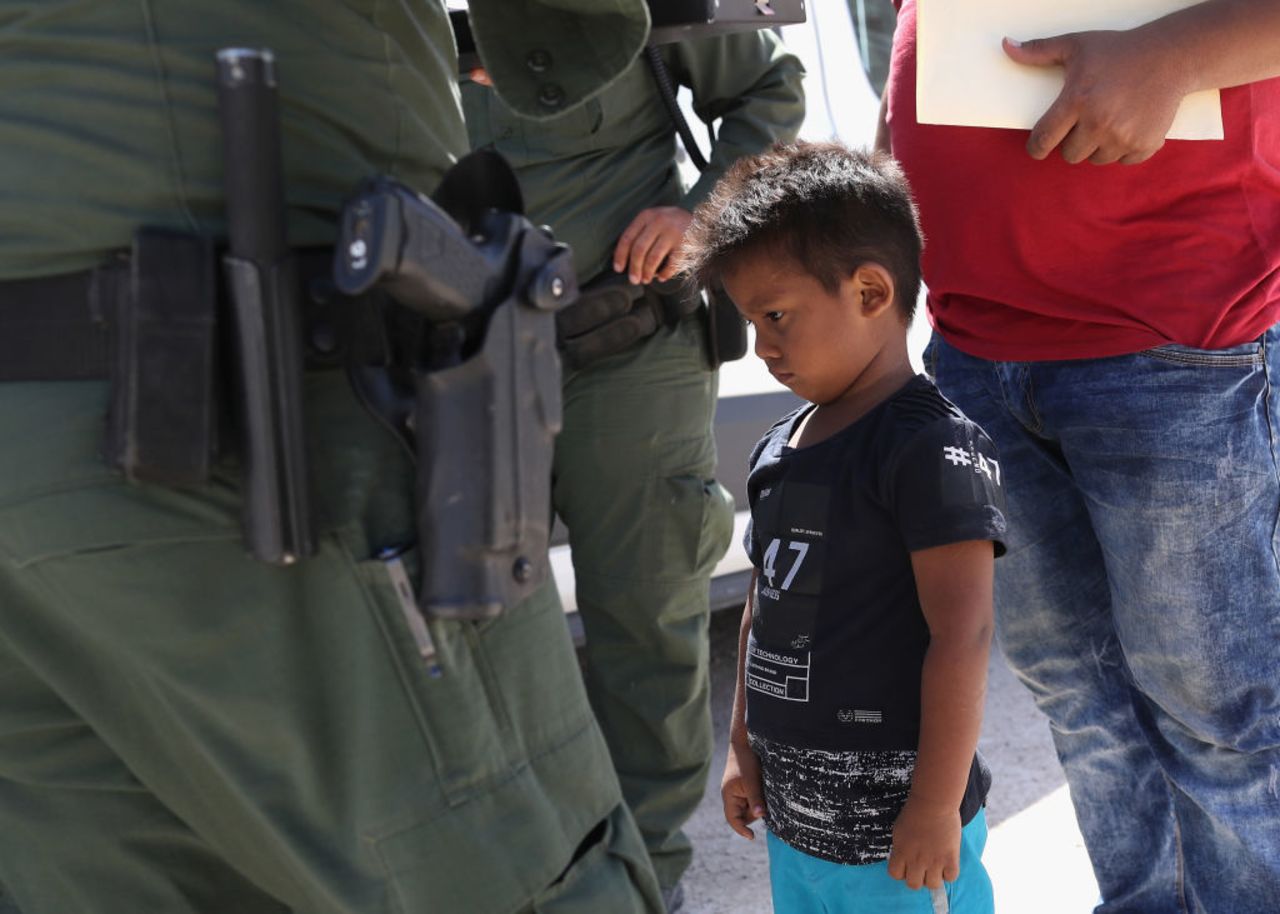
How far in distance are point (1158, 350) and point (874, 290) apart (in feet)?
1.26

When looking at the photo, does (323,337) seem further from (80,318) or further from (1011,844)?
(1011,844)

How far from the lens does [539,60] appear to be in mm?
1392

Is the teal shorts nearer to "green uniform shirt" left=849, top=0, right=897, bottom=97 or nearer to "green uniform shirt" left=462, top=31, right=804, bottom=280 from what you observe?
"green uniform shirt" left=462, top=31, right=804, bottom=280

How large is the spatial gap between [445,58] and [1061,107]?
784 mm

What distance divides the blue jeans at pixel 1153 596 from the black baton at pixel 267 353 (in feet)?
3.71

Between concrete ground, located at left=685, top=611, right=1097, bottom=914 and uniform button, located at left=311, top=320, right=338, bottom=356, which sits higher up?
uniform button, located at left=311, top=320, right=338, bottom=356

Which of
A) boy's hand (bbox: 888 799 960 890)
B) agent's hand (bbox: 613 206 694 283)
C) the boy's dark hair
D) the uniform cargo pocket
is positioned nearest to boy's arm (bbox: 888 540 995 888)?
boy's hand (bbox: 888 799 960 890)

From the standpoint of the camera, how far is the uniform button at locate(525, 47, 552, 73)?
1389 millimetres

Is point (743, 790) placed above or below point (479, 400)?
below

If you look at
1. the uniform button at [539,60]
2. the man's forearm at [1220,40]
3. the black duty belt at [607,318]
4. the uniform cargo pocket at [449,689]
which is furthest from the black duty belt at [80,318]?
the black duty belt at [607,318]

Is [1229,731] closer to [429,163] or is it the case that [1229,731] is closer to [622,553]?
[622,553]

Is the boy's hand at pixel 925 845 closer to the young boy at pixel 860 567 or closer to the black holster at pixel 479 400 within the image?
the young boy at pixel 860 567

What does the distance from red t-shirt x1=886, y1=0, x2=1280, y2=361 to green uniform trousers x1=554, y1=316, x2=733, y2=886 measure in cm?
71

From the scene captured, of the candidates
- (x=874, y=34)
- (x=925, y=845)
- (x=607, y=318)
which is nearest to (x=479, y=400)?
(x=925, y=845)
